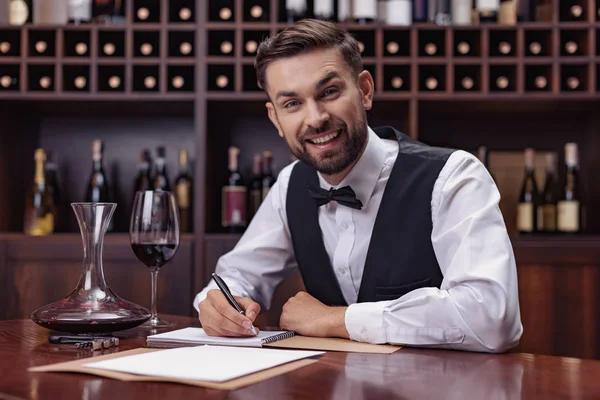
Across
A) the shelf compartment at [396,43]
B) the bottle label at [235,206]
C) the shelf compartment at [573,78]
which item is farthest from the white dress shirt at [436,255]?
the shelf compartment at [573,78]

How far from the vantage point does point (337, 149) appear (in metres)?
1.63

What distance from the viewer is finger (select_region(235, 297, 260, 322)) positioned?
50.9 inches

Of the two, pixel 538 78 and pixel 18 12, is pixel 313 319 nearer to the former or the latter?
pixel 538 78

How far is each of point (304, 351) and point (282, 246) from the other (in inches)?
33.8

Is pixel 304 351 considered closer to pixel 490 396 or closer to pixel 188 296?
pixel 490 396

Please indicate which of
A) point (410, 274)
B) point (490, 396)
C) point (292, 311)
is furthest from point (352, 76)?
point (490, 396)

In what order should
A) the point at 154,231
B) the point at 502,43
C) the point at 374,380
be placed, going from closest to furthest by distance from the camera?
the point at 374,380 < the point at 154,231 < the point at 502,43

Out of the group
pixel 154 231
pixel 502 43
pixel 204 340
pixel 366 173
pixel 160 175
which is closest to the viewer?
pixel 204 340

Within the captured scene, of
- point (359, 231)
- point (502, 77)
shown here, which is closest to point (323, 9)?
point (502, 77)

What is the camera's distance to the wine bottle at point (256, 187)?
2.86 metres

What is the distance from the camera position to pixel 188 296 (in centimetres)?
268

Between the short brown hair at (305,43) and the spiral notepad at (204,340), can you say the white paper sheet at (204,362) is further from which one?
the short brown hair at (305,43)

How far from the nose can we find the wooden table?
0.65 m

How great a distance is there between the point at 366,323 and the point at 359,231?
51cm
